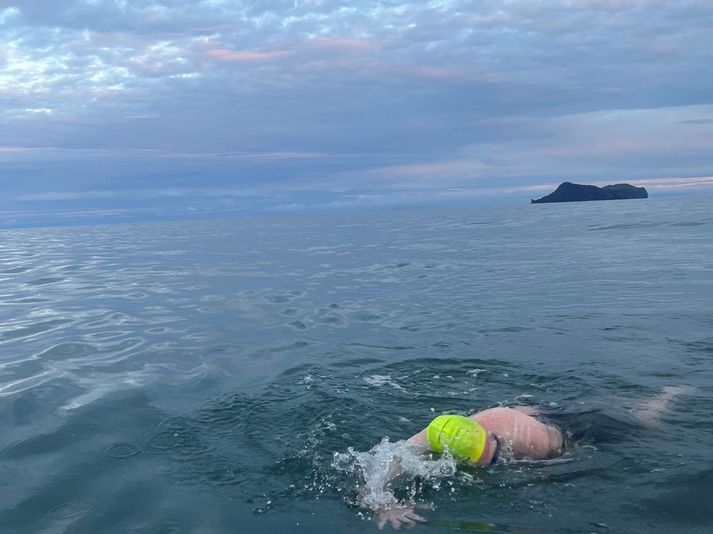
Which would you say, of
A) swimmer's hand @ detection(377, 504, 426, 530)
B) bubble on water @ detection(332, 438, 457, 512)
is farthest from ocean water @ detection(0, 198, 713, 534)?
swimmer's hand @ detection(377, 504, 426, 530)

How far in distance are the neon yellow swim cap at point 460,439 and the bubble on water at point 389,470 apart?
0.37 ft

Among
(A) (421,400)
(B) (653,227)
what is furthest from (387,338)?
(B) (653,227)

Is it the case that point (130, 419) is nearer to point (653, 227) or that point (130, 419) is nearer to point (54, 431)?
point (54, 431)

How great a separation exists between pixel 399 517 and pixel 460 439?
120cm

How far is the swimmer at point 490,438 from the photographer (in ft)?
21.3

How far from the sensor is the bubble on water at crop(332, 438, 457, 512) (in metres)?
5.97

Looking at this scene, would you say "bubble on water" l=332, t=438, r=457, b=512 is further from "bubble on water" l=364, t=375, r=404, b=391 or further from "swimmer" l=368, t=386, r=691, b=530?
"bubble on water" l=364, t=375, r=404, b=391

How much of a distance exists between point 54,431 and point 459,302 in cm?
1016

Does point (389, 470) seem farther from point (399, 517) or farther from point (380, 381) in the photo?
point (380, 381)

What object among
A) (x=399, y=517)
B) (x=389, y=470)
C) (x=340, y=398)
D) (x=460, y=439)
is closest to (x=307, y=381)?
(x=340, y=398)

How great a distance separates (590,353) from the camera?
35.0ft

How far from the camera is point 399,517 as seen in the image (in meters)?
5.60

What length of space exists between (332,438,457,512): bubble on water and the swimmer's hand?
0.28 feet

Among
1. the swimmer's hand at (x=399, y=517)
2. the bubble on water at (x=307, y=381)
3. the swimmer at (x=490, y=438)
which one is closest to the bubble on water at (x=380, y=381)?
the bubble on water at (x=307, y=381)
